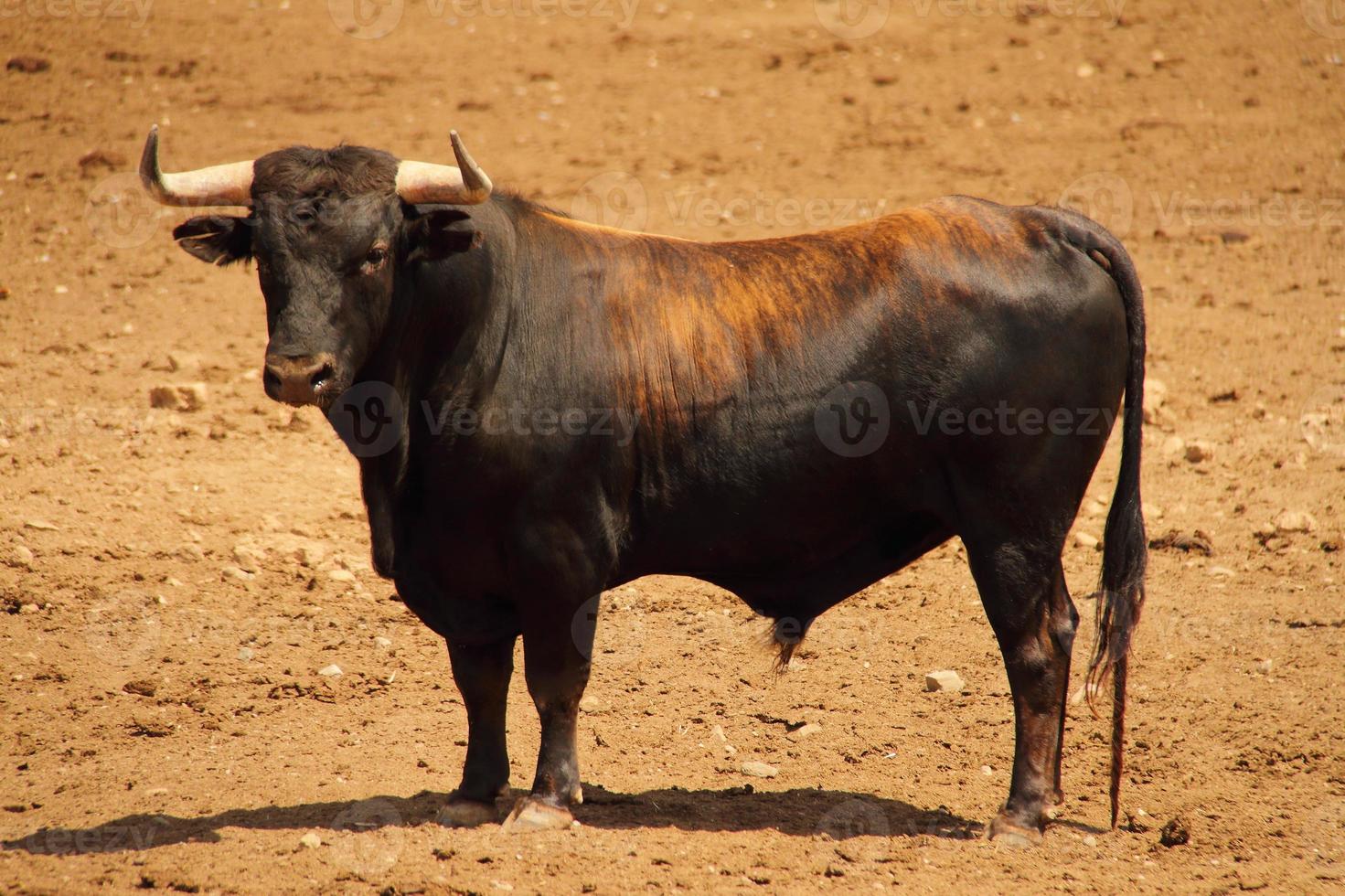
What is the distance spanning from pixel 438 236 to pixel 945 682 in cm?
341

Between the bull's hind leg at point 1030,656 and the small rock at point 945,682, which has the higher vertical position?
the bull's hind leg at point 1030,656

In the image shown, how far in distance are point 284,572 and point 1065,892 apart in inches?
179

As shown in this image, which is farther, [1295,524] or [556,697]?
[1295,524]

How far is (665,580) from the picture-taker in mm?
8164

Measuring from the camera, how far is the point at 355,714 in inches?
266

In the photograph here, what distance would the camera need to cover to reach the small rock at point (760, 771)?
20.8 feet

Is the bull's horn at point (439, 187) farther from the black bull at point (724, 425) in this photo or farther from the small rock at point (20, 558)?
the small rock at point (20, 558)

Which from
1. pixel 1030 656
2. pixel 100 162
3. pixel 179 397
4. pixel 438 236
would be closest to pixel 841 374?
pixel 1030 656

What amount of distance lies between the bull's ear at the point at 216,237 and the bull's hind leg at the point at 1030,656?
114 inches

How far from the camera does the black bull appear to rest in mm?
5320

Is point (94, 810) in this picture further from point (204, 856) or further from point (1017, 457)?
point (1017, 457)

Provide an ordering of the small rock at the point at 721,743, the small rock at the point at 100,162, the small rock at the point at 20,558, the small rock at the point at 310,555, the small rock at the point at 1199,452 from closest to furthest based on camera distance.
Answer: the small rock at the point at 721,743
the small rock at the point at 20,558
the small rock at the point at 310,555
the small rock at the point at 1199,452
the small rock at the point at 100,162

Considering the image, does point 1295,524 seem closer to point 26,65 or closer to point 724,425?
point 724,425

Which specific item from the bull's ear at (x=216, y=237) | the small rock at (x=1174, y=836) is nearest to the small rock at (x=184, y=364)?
the bull's ear at (x=216, y=237)
